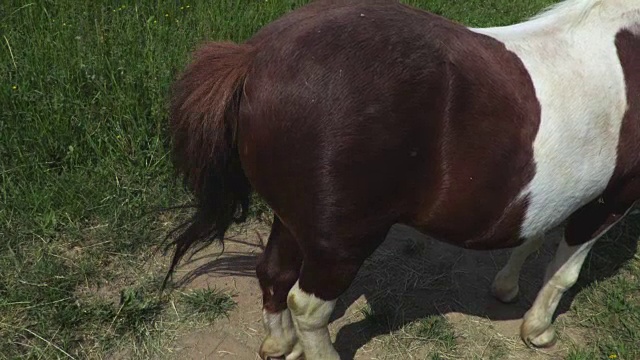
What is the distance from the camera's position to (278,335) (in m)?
2.51

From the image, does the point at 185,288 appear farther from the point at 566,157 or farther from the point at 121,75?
the point at 566,157

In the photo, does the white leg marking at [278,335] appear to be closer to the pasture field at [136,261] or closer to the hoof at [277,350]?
the hoof at [277,350]

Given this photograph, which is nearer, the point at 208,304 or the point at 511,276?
the point at 208,304

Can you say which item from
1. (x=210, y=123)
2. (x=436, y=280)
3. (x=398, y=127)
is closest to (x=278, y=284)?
(x=210, y=123)

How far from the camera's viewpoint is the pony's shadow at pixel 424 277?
286cm

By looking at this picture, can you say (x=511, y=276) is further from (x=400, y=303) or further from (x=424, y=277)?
(x=400, y=303)

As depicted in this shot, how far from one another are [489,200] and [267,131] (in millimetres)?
749

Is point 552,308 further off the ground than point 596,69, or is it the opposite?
point 596,69

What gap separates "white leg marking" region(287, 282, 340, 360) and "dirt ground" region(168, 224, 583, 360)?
32 centimetres

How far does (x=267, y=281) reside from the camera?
7.91 ft

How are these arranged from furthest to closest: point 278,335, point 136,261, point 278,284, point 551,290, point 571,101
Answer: point 136,261 < point 551,290 < point 278,335 < point 278,284 < point 571,101

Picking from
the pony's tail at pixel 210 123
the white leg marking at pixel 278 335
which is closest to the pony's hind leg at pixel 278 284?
the white leg marking at pixel 278 335

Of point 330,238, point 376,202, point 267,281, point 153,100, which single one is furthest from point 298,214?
point 153,100

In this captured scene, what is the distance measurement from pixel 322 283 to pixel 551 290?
1186 millimetres
